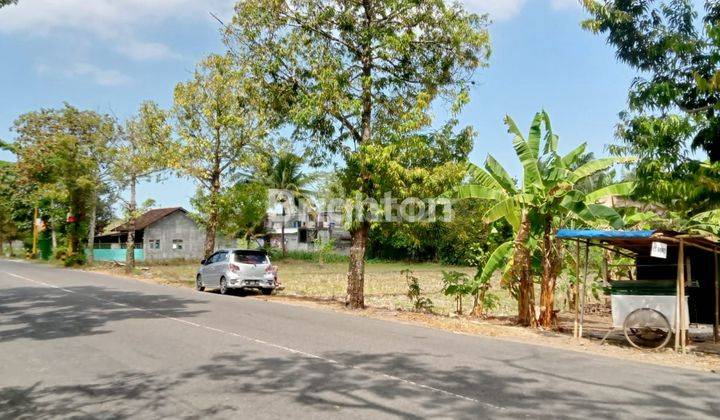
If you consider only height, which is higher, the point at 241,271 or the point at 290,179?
the point at 290,179

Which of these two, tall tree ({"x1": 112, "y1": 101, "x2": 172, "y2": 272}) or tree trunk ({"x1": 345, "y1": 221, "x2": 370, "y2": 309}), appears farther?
tall tree ({"x1": 112, "y1": 101, "x2": 172, "y2": 272})

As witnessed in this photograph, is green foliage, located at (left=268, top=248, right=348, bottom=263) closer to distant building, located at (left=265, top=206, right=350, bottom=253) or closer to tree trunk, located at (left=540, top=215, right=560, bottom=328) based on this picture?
distant building, located at (left=265, top=206, right=350, bottom=253)

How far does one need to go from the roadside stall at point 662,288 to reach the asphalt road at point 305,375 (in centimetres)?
199

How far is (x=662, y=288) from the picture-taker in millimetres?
11750

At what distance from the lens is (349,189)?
18219 mm

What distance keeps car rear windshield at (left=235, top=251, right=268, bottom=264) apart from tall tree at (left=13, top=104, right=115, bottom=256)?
896 inches

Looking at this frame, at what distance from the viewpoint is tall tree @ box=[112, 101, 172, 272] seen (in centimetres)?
2808

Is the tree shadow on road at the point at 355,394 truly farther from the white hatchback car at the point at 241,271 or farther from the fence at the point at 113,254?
the fence at the point at 113,254

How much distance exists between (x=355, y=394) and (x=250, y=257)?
52.5 ft

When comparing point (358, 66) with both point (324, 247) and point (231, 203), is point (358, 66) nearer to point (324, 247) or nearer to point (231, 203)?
point (231, 203)

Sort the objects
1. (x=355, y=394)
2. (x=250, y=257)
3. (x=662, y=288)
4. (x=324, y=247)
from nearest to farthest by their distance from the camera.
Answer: (x=355, y=394)
(x=662, y=288)
(x=250, y=257)
(x=324, y=247)

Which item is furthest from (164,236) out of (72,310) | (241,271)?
(72,310)

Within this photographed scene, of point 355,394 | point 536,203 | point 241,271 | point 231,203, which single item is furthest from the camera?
point 231,203

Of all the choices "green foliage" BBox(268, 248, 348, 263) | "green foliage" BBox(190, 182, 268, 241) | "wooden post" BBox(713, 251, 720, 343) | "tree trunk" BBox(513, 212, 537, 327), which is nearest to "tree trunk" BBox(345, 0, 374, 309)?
"tree trunk" BBox(513, 212, 537, 327)
